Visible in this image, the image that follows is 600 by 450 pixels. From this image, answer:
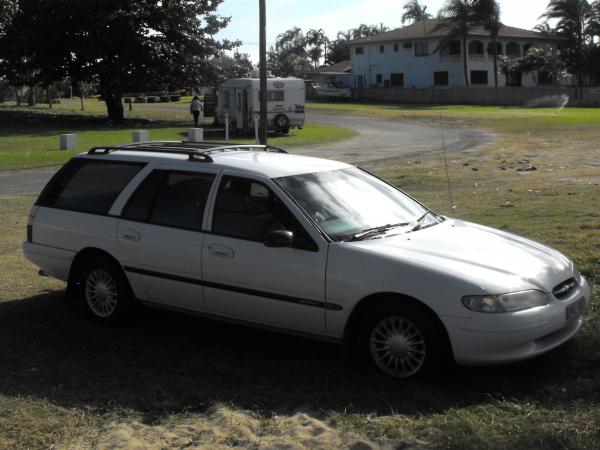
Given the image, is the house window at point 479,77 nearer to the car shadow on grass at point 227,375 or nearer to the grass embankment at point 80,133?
the grass embankment at point 80,133

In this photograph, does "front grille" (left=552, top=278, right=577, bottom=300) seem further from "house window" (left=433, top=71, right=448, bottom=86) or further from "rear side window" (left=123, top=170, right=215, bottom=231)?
"house window" (left=433, top=71, right=448, bottom=86)

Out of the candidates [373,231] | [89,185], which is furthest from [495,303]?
[89,185]

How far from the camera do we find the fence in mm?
65188

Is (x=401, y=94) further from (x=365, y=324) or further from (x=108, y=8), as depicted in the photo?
(x=365, y=324)

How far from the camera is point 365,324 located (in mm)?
5535

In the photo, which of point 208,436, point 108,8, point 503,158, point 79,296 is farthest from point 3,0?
point 208,436

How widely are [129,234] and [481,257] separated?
2864mm

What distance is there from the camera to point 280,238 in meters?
5.73

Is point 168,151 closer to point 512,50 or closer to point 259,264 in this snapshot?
point 259,264

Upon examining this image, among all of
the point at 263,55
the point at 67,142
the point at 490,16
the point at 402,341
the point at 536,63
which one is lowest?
the point at 402,341

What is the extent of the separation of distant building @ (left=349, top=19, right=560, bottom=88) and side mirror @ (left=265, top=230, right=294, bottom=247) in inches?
3084

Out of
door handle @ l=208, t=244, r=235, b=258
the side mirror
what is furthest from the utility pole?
the side mirror

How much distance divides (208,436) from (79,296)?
2951 mm

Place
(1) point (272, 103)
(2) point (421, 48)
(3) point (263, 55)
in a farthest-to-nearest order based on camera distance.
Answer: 1. (2) point (421, 48)
2. (1) point (272, 103)
3. (3) point (263, 55)
